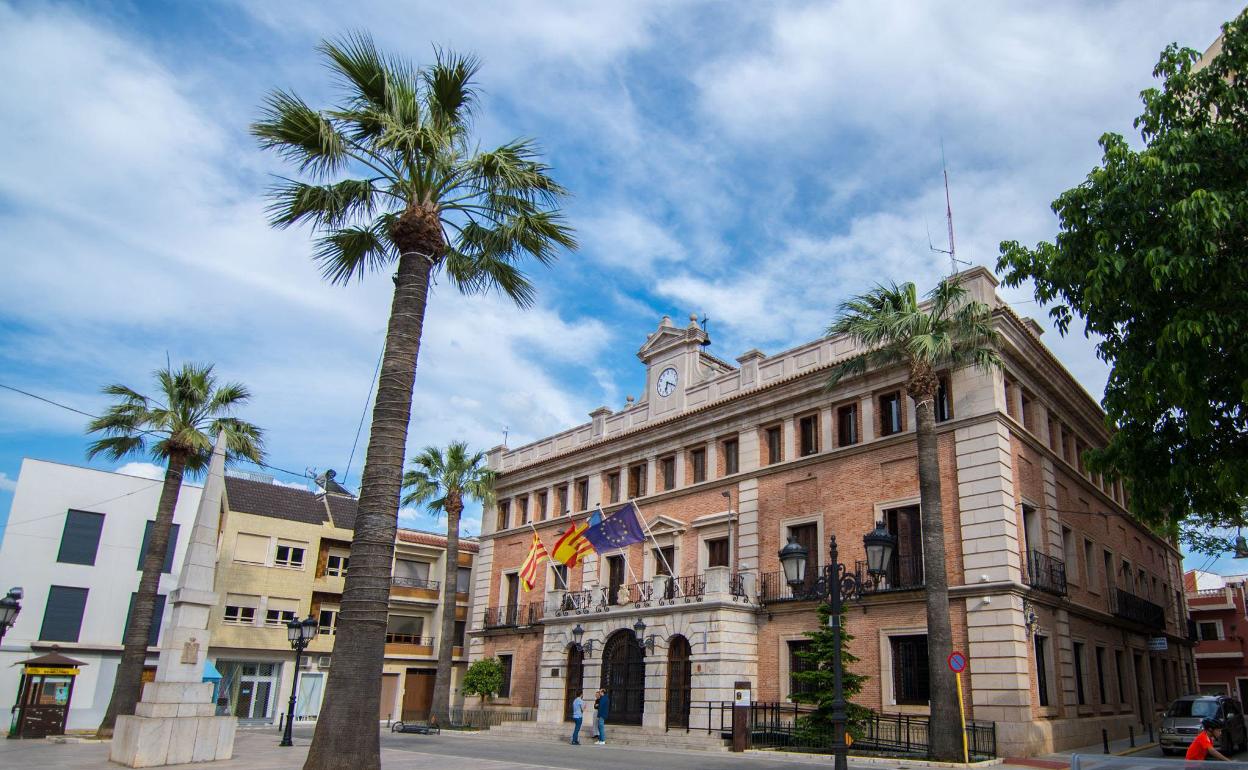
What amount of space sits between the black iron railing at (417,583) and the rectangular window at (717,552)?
77.2ft

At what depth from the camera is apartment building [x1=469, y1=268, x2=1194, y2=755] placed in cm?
2244

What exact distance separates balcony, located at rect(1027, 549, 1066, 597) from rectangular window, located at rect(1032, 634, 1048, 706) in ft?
4.29

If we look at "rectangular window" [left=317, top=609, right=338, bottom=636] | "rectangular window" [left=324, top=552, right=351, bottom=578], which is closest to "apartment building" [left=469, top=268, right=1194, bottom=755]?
"rectangular window" [left=317, top=609, right=338, bottom=636]

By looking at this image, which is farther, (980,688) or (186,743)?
(980,688)

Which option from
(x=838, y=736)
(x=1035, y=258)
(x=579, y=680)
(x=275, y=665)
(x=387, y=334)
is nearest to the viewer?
(x=838, y=736)

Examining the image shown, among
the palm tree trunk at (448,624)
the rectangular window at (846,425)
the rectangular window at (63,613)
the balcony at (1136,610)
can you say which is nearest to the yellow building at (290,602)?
the rectangular window at (63,613)

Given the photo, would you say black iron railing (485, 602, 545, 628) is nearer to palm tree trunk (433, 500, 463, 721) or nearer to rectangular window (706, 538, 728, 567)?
palm tree trunk (433, 500, 463, 721)

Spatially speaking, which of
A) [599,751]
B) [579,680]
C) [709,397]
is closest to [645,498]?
[709,397]

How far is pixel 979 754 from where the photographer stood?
65.0 ft

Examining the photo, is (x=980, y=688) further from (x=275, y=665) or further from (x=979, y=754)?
(x=275, y=665)

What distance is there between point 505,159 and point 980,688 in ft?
56.3

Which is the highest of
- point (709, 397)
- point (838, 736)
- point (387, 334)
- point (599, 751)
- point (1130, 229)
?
point (709, 397)

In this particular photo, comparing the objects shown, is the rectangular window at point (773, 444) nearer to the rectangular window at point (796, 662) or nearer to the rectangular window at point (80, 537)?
the rectangular window at point (796, 662)

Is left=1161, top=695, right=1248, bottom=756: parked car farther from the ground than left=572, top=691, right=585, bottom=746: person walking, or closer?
farther from the ground
